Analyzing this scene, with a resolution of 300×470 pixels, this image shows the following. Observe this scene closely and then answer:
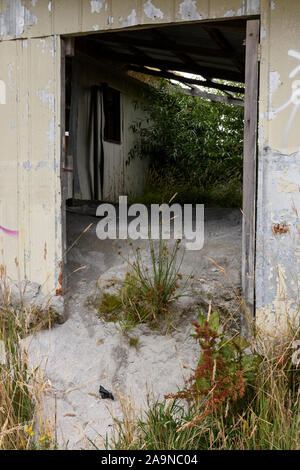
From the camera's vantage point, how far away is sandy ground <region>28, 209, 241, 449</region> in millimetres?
3711

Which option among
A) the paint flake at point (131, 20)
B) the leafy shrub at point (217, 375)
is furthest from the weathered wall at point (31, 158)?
the leafy shrub at point (217, 375)

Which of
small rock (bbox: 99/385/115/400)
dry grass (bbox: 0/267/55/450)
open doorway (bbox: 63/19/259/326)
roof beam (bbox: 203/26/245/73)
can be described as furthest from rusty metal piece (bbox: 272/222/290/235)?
roof beam (bbox: 203/26/245/73)

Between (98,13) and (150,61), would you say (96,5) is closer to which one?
(98,13)

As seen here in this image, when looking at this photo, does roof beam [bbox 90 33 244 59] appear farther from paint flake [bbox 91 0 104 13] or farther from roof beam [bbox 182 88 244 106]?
roof beam [bbox 182 88 244 106]

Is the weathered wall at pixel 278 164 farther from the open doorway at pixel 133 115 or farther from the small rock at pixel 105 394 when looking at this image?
the small rock at pixel 105 394

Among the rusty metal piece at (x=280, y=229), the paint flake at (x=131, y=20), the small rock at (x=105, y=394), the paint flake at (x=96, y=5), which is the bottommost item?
the small rock at (x=105, y=394)

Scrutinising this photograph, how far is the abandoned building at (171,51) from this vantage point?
3.88 m

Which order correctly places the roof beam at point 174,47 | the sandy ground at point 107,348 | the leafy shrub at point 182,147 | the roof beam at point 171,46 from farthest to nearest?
1. the leafy shrub at point 182,147
2. the roof beam at point 174,47
3. the roof beam at point 171,46
4. the sandy ground at point 107,348

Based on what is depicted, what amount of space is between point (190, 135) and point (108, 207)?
373cm

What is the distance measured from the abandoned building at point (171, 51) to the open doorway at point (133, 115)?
0.03 meters

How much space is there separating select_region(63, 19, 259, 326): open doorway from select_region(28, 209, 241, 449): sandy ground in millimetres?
32

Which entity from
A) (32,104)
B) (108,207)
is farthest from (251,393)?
(108,207)
